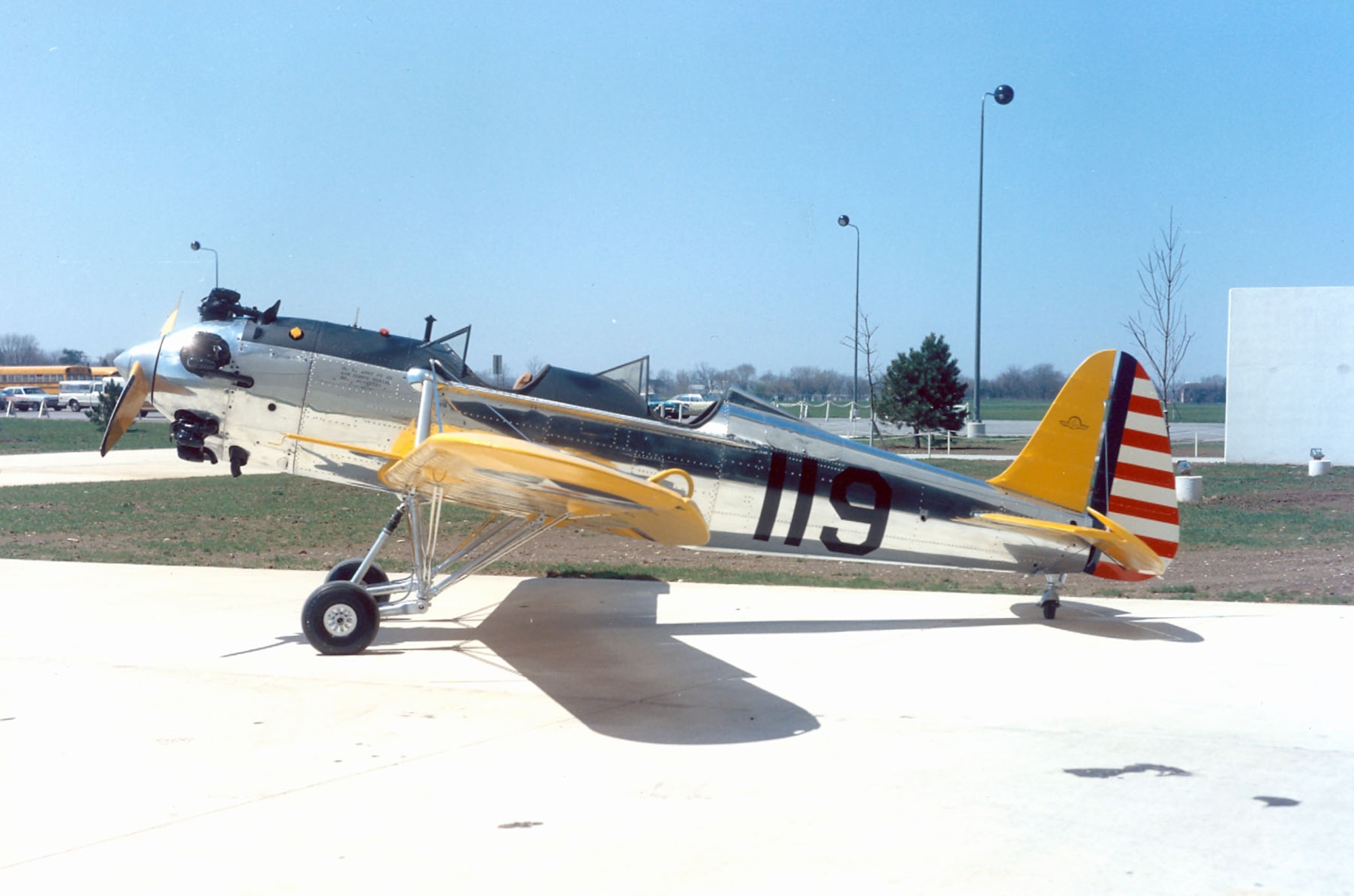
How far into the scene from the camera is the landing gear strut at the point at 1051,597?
8.81 meters

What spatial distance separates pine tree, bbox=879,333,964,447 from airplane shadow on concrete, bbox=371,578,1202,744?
999 inches

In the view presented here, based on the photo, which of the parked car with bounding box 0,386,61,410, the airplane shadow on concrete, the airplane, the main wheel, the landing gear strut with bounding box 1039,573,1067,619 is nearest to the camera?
the airplane shadow on concrete

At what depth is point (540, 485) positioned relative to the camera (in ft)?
19.7

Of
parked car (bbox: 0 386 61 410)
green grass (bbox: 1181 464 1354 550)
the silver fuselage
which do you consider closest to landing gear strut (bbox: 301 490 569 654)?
the silver fuselage

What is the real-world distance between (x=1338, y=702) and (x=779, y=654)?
361 centimetres

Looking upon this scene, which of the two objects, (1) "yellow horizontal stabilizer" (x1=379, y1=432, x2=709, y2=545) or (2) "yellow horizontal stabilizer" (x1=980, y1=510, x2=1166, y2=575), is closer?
(1) "yellow horizontal stabilizer" (x1=379, y1=432, x2=709, y2=545)

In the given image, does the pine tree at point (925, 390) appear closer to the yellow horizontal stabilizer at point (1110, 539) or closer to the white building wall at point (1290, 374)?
the white building wall at point (1290, 374)

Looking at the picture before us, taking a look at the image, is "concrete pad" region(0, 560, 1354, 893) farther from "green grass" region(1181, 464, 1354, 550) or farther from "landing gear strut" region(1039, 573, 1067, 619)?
"green grass" region(1181, 464, 1354, 550)

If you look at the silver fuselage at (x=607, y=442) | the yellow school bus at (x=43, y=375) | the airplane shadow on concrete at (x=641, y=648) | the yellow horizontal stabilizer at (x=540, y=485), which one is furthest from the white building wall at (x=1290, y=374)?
the yellow school bus at (x=43, y=375)

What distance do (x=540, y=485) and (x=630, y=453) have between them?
2.07m

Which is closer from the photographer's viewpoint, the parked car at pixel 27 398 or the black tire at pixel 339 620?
the black tire at pixel 339 620

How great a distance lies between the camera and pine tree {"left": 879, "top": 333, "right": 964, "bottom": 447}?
3494 cm

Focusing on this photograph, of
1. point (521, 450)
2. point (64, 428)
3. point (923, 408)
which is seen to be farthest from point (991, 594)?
point (64, 428)

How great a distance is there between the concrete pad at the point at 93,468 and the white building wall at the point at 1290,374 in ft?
88.2
